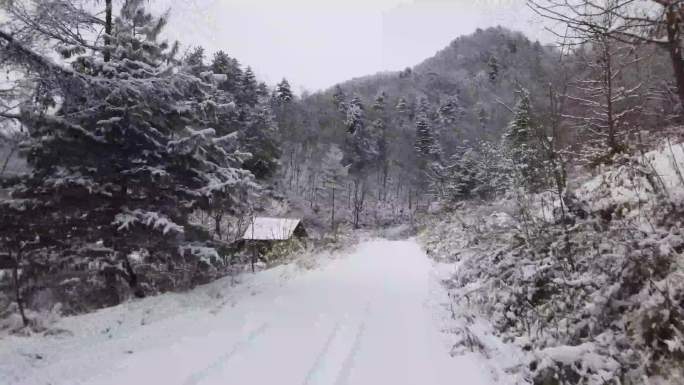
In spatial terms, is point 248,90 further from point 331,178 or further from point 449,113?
point 449,113

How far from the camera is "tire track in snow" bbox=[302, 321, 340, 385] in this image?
361cm

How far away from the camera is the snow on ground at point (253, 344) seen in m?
3.68

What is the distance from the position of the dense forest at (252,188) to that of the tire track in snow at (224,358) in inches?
102

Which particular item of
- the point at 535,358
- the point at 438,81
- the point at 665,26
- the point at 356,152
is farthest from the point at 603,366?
the point at 438,81

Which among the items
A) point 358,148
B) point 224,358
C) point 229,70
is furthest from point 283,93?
point 224,358

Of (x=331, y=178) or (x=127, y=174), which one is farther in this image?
(x=331, y=178)

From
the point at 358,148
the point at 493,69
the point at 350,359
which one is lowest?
the point at 350,359

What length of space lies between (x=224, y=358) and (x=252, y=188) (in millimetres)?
5208

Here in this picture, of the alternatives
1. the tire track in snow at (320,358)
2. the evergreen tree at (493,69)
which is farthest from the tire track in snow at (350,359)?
the evergreen tree at (493,69)

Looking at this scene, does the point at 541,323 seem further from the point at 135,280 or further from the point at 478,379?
the point at 135,280

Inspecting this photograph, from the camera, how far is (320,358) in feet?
13.6

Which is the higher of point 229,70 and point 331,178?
point 229,70

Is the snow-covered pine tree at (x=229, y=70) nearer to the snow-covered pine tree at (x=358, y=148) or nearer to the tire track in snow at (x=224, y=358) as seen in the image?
the snow-covered pine tree at (x=358, y=148)

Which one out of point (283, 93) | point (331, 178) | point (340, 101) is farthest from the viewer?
point (340, 101)
